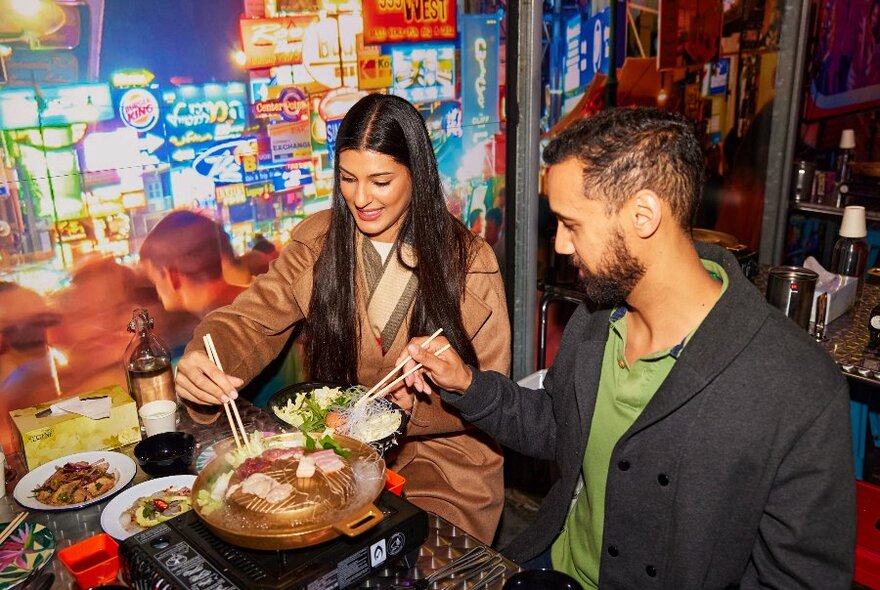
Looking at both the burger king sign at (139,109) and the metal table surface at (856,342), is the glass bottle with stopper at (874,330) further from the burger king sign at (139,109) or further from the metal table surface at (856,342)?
the burger king sign at (139,109)

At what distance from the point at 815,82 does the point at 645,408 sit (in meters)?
4.86

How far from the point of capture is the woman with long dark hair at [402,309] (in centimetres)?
245

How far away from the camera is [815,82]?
18.1 ft

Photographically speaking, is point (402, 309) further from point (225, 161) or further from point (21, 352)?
point (21, 352)

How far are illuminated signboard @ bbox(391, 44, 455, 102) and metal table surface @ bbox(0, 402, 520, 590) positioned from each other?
5.67ft

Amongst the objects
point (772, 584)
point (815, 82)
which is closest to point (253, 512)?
point (772, 584)

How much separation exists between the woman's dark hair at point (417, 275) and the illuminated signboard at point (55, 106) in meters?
0.81

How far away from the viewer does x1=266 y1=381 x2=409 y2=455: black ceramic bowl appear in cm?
200

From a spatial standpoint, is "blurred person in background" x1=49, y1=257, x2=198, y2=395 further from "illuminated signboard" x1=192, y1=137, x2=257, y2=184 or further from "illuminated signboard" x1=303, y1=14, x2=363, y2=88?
"illuminated signboard" x1=303, y1=14, x2=363, y2=88

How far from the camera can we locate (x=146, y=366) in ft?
7.98

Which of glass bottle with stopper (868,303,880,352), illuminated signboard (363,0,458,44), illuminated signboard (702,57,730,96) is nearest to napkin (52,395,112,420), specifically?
illuminated signboard (363,0,458,44)

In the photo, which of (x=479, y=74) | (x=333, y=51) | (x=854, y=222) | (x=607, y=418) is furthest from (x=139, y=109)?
Answer: (x=854, y=222)

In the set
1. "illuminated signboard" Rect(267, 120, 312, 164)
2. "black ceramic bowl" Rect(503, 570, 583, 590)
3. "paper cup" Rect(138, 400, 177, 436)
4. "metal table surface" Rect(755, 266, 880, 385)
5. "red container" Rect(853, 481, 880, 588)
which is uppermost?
"illuminated signboard" Rect(267, 120, 312, 164)

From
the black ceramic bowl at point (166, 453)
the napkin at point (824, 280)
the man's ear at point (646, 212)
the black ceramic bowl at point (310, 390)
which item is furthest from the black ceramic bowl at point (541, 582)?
the napkin at point (824, 280)
